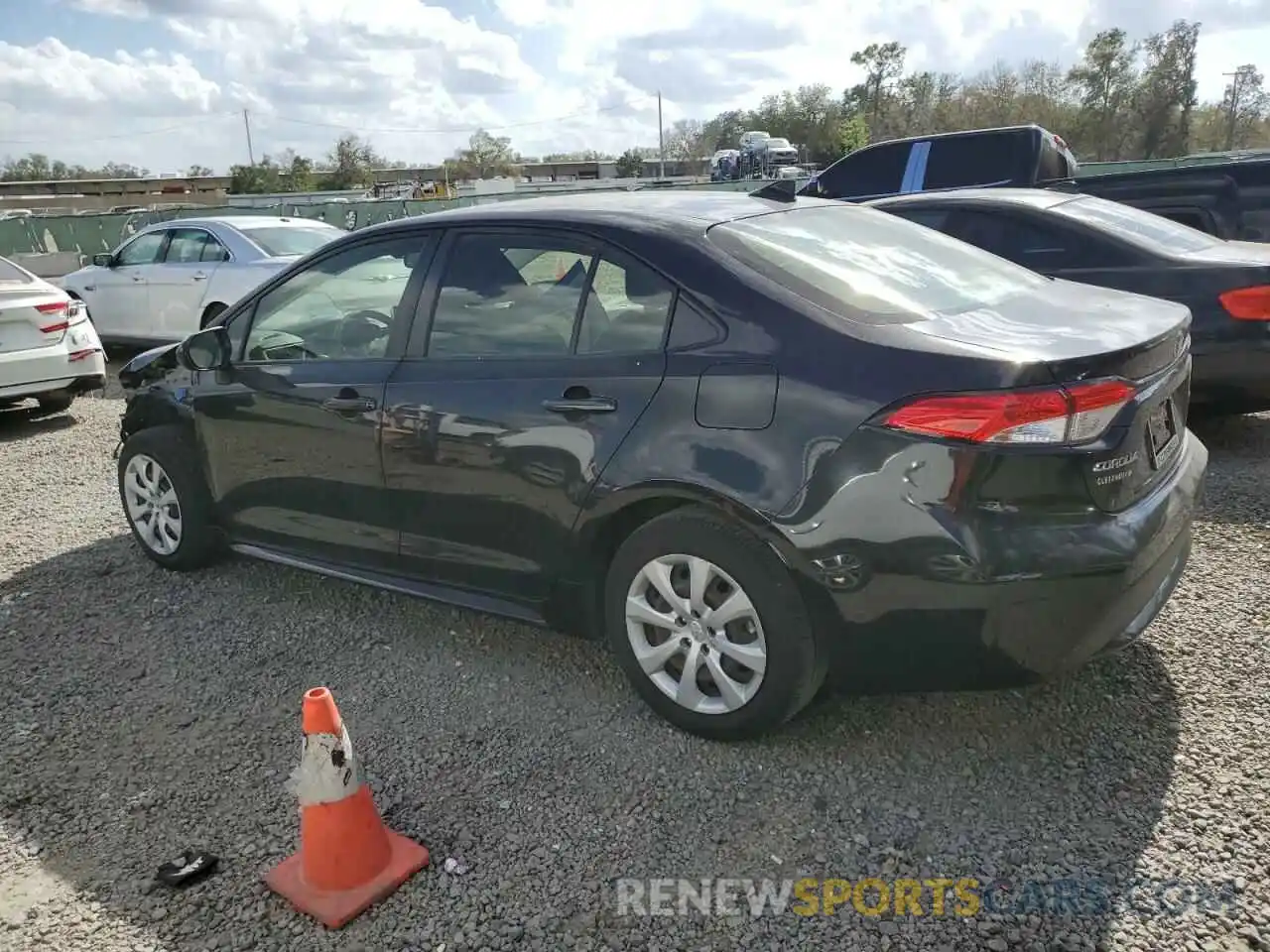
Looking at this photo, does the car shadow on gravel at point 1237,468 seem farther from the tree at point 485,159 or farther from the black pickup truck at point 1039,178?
the tree at point 485,159

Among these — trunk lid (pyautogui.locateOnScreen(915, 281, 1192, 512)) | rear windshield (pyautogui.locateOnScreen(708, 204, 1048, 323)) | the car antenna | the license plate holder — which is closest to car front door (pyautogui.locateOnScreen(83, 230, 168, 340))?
the car antenna

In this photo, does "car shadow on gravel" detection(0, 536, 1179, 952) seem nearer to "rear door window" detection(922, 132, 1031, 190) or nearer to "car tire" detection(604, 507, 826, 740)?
"car tire" detection(604, 507, 826, 740)

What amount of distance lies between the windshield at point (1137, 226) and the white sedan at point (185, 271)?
22.3 feet

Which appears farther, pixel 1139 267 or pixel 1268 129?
pixel 1268 129

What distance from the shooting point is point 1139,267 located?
555cm

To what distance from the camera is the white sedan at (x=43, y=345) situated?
7.91 m

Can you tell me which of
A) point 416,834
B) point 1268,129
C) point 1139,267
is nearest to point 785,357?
point 416,834

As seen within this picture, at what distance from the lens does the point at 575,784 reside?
304cm

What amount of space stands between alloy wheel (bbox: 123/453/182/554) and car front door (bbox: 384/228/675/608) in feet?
5.47

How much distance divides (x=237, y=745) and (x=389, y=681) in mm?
587

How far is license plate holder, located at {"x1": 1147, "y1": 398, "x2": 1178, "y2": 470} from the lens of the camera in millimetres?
2877

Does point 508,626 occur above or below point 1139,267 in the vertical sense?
below

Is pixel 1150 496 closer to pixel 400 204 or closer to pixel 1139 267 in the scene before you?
pixel 1139 267

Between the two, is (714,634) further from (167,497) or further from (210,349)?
(167,497)
